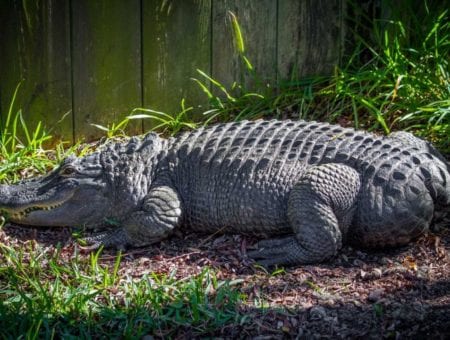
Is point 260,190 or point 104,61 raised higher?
point 104,61

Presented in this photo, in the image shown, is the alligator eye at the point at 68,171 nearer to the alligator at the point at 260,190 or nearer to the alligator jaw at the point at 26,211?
the alligator at the point at 260,190

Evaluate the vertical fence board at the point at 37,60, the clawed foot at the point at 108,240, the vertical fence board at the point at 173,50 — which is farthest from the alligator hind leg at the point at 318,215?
the vertical fence board at the point at 37,60

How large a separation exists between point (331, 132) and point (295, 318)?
141 cm

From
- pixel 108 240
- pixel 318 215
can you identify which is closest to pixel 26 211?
pixel 108 240

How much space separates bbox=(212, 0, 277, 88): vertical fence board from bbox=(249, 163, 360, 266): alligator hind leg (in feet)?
5.77

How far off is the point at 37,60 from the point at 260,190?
6.28 ft

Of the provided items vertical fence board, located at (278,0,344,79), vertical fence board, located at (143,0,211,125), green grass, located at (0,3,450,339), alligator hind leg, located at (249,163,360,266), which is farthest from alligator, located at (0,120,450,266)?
vertical fence board, located at (278,0,344,79)

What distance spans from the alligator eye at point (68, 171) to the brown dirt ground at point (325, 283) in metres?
0.34

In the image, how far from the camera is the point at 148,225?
5.06m

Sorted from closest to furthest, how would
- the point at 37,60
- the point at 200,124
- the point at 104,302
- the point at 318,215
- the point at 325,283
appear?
the point at 104,302
the point at 325,283
the point at 318,215
the point at 37,60
the point at 200,124

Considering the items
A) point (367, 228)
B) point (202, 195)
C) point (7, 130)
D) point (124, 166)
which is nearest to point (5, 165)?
point (7, 130)

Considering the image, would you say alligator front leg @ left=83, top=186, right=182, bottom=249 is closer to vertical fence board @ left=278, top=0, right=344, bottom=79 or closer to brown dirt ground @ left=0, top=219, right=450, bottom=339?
brown dirt ground @ left=0, top=219, right=450, bottom=339

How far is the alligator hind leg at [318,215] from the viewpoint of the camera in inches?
185

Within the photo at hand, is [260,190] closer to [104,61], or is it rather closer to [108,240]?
[108,240]
